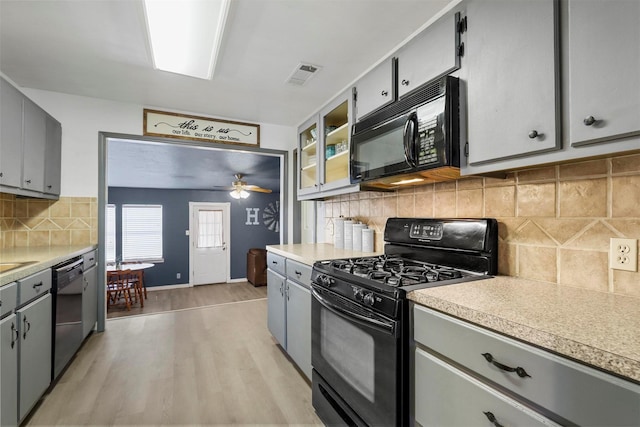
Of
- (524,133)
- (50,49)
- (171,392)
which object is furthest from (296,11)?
(171,392)

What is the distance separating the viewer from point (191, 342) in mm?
2816

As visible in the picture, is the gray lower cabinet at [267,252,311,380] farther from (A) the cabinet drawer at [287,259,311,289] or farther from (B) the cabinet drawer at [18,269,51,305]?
(B) the cabinet drawer at [18,269,51,305]

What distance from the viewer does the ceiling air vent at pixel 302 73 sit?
2238 millimetres

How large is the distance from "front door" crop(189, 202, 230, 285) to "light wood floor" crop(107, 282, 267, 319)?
0.28m

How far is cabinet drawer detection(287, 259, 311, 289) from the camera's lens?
1.98 metres

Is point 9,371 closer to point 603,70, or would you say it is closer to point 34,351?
point 34,351

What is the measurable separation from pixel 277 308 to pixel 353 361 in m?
1.24

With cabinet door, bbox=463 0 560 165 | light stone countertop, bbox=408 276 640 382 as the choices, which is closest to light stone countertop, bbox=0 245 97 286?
light stone countertop, bbox=408 276 640 382

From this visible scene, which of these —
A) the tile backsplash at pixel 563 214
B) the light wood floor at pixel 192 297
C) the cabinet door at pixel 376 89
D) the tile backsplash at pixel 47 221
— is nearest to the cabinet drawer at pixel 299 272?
the tile backsplash at pixel 563 214

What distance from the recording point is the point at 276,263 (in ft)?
8.29

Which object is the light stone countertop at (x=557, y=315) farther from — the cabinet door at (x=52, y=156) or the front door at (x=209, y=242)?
the front door at (x=209, y=242)

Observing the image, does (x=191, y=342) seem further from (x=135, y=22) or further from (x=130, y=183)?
(x=130, y=183)

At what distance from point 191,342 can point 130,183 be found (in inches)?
178

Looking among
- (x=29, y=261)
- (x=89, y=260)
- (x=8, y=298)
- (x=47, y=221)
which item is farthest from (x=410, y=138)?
(x=47, y=221)
